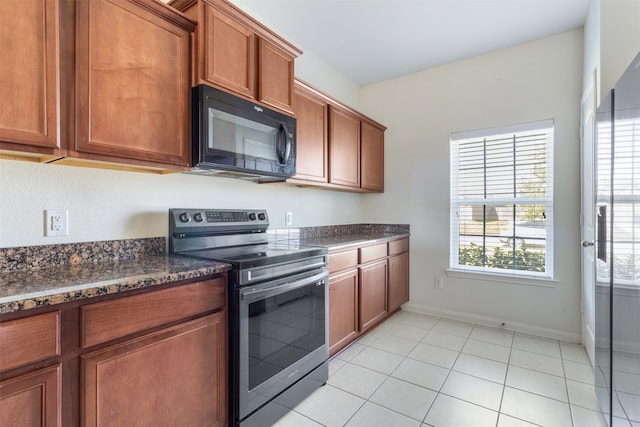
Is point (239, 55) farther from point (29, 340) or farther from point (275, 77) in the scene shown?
point (29, 340)

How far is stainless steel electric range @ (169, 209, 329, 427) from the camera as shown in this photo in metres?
1.51

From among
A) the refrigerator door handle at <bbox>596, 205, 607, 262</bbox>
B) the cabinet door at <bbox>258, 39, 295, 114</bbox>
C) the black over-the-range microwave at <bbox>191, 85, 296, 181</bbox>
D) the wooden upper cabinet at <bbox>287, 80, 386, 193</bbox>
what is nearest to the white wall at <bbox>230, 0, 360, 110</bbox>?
the wooden upper cabinet at <bbox>287, 80, 386, 193</bbox>

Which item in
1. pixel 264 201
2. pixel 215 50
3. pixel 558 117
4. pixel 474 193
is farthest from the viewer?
pixel 474 193

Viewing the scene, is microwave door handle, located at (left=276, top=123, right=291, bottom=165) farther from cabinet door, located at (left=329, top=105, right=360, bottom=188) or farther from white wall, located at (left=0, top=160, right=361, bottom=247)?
cabinet door, located at (left=329, top=105, right=360, bottom=188)

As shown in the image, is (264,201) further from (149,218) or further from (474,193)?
(474,193)

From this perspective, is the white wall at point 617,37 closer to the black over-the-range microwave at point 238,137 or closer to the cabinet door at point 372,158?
the cabinet door at point 372,158

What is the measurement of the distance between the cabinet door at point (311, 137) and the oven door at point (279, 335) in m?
0.89

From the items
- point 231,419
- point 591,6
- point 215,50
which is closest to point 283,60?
point 215,50

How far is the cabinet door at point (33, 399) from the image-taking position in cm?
89

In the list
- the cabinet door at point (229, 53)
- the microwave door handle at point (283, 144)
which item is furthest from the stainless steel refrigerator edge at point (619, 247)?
the cabinet door at point (229, 53)

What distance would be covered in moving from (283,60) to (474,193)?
2.37 m

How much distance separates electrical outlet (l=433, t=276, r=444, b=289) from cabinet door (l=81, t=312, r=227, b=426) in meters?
2.58

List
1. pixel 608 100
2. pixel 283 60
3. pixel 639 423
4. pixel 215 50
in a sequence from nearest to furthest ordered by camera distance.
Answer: pixel 639 423, pixel 608 100, pixel 215 50, pixel 283 60

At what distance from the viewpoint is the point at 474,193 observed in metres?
3.24
